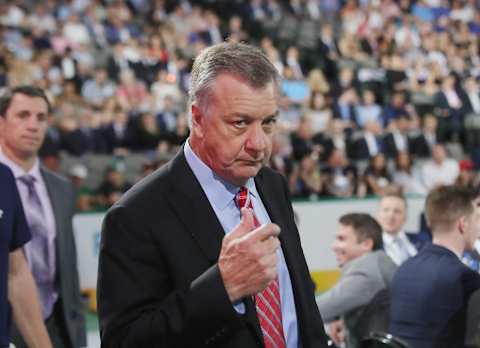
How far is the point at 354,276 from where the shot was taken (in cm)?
579

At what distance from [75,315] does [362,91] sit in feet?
54.1

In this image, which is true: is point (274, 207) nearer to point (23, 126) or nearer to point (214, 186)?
point (214, 186)

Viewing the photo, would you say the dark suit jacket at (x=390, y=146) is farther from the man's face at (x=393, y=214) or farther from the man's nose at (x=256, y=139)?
the man's nose at (x=256, y=139)

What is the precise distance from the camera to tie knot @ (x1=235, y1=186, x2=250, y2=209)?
8.50 ft

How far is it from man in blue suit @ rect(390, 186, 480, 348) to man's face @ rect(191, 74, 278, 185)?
2.58 meters

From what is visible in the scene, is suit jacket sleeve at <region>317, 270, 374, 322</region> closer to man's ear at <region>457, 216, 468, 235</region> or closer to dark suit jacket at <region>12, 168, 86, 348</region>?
man's ear at <region>457, 216, 468, 235</region>

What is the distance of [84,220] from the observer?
11156mm

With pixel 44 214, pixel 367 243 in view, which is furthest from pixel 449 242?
pixel 44 214

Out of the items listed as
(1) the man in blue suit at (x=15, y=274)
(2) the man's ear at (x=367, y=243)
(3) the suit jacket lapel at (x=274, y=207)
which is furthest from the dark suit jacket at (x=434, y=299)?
(3) the suit jacket lapel at (x=274, y=207)

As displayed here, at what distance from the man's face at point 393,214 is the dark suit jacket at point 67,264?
3.57m

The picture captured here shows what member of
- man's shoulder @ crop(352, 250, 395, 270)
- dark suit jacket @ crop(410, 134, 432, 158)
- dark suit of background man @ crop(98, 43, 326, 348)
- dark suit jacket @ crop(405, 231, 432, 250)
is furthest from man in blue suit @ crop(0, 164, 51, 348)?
dark suit jacket @ crop(410, 134, 432, 158)

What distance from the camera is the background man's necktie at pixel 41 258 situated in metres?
4.59

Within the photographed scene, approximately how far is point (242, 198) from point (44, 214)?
2339mm

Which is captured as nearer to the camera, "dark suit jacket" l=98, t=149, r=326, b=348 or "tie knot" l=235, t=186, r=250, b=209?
"dark suit jacket" l=98, t=149, r=326, b=348
